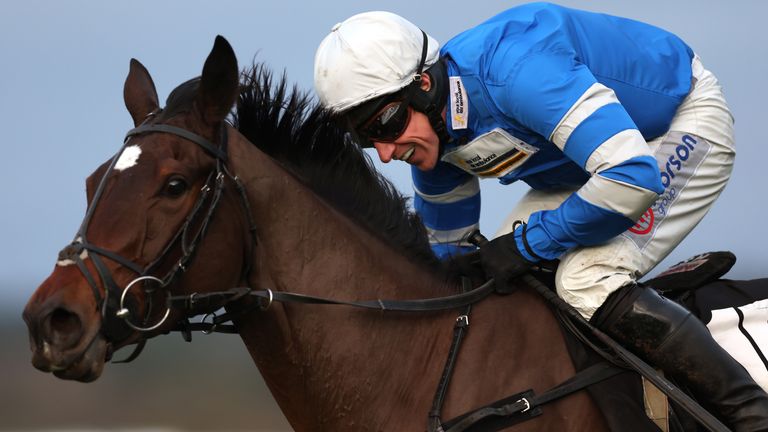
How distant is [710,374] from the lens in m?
3.54

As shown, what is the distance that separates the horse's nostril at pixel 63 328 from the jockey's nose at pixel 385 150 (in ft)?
4.38

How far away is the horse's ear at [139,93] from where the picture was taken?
3691 mm

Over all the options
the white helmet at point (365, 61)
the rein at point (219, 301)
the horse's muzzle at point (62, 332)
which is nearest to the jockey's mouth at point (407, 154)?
the white helmet at point (365, 61)

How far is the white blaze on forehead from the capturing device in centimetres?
328

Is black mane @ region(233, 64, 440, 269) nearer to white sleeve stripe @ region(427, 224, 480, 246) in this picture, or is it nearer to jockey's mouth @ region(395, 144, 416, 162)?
jockey's mouth @ region(395, 144, 416, 162)

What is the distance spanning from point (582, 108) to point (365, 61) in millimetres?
780

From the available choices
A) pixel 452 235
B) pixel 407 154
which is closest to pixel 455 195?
pixel 452 235

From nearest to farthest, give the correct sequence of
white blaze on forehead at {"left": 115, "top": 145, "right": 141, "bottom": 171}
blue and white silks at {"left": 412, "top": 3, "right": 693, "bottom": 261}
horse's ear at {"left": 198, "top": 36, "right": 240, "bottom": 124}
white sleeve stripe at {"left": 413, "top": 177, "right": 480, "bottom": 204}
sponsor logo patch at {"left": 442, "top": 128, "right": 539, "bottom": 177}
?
white blaze on forehead at {"left": 115, "top": 145, "right": 141, "bottom": 171}
horse's ear at {"left": 198, "top": 36, "right": 240, "bottom": 124}
blue and white silks at {"left": 412, "top": 3, "right": 693, "bottom": 261}
sponsor logo patch at {"left": 442, "top": 128, "right": 539, "bottom": 177}
white sleeve stripe at {"left": 413, "top": 177, "right": 480, "bottom": 204}

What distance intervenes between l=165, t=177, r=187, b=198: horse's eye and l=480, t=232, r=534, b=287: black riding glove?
111cm

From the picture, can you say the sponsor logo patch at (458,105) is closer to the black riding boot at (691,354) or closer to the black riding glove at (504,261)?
the black riding glove at (504,261)

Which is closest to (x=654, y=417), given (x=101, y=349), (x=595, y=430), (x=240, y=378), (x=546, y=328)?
(x=595, y=430)

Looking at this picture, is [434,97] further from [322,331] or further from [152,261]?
[152,261]

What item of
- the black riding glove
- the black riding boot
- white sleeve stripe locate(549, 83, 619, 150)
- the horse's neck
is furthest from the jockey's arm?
the horse's neck

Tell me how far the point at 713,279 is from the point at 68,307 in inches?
90.7
